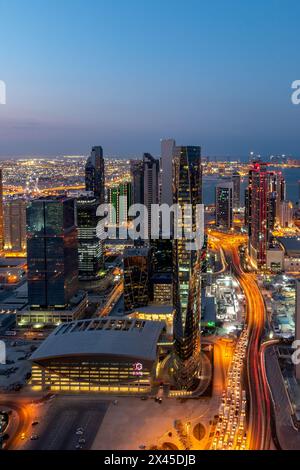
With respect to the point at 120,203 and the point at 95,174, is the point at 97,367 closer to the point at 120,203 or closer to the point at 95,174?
the point at 95,174

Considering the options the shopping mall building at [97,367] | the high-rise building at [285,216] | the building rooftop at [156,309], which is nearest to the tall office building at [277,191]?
the high-rise building at [285,216]

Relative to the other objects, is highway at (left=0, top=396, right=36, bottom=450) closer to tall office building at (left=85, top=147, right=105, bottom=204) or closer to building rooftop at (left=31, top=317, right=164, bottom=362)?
building rooftop at (left=31, top=317, right=164, bottom=362)

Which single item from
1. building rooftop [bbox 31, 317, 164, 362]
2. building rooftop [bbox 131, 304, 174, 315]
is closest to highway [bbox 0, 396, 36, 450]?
building rooftop [bbox 31, 317, 164, 362]

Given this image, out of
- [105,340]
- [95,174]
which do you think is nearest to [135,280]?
[105,340]

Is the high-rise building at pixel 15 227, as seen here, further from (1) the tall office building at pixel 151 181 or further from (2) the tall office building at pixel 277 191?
(2) the tall office building at pixel 277 191
